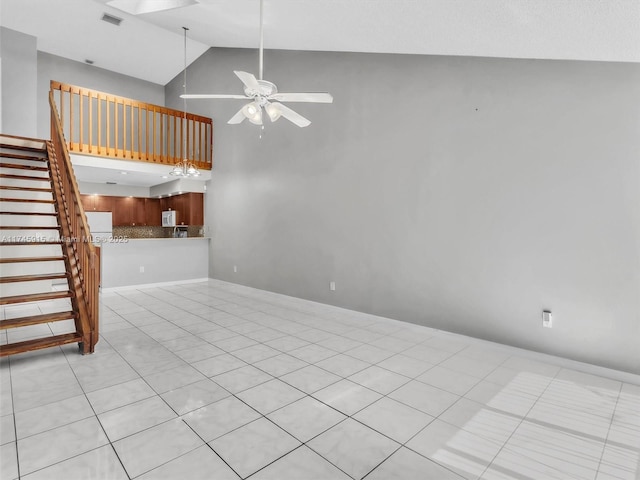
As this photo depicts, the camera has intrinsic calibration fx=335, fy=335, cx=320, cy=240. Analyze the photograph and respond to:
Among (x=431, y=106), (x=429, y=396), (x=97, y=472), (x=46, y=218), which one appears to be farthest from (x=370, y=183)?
(x=46, y=218)

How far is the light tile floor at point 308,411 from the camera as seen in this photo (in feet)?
5.79

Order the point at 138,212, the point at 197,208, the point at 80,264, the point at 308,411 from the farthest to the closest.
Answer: the point at 138,212 → the point at 197,208 → the point at 80,264 → the point at 308,411

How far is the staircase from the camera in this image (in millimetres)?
3238

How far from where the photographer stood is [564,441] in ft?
6.61

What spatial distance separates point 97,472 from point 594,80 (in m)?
4.50

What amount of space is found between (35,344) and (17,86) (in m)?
5.00

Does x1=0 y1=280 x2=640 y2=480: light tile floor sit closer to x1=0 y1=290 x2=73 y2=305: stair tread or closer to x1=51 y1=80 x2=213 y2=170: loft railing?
x1=0 y1=290 x2=73 y2=305: stair tread

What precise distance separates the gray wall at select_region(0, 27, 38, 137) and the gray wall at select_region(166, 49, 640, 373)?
4025mm

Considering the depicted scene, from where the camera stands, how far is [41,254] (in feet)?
16.8

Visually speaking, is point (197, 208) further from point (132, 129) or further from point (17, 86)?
point (17, 86)

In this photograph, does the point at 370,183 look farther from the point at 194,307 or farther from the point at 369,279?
the point at 194,307

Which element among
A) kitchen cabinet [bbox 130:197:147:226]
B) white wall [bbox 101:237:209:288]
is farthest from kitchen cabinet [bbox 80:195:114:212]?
white wall [bbox 101:237:209:288]

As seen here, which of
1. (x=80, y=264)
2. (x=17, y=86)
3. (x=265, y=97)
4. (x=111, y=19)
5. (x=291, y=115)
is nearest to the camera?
(x=265, y=97)

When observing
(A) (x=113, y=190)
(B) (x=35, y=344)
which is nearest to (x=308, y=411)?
(B) (x=35, y=344)
